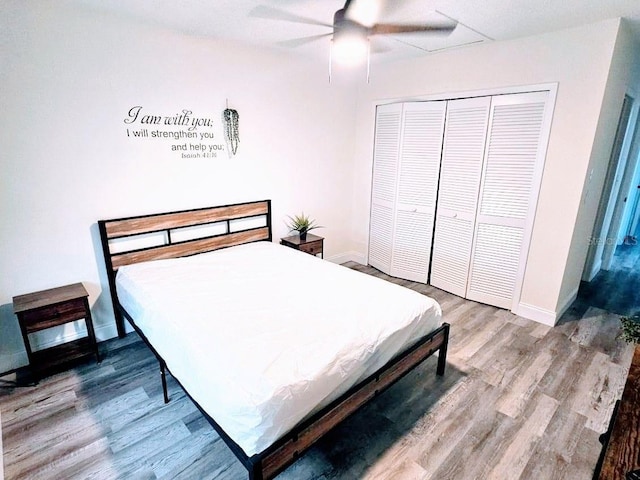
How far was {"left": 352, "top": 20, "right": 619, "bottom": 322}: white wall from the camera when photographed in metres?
2.69

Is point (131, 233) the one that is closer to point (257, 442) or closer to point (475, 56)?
point (257, 442)

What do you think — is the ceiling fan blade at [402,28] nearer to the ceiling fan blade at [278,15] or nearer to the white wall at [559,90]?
the ceiling fan blade at [278,15]

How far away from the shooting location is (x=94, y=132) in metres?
2.57

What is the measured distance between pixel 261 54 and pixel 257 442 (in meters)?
3.34

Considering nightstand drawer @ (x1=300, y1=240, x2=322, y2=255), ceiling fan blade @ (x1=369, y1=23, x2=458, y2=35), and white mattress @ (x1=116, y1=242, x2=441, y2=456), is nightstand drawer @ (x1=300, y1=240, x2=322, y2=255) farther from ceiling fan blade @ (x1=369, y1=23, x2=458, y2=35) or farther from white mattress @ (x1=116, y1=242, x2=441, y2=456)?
ceiling fan blade @ (x1=369, y1=23, x2=458, y2=35)

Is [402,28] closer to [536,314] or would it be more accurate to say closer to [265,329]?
[265,329]

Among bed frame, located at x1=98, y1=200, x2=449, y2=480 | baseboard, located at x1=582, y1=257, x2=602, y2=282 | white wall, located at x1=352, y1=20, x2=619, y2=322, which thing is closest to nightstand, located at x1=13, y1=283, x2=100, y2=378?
bed frame, located at x1=98, y1=200, x2=449, y2=480

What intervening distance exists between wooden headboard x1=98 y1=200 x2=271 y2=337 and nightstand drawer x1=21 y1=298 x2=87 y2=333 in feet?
1.20

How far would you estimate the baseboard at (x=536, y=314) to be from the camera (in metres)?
3.21

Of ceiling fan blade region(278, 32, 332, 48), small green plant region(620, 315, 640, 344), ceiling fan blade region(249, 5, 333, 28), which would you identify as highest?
ceiling fan blade region(278, 32, 332, 48)

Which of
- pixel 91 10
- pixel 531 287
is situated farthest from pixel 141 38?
pixel 531 287

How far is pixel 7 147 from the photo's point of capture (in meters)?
2.26

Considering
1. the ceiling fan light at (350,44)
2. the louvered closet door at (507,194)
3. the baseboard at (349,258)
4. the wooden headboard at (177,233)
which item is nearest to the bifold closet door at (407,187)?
the baseboard at (349,258)

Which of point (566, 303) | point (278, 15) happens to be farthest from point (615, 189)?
point (278, 15)
